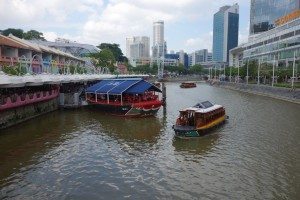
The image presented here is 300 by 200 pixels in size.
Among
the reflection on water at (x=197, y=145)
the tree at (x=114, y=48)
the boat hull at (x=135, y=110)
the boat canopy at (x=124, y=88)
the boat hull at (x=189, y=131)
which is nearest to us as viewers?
the reflection on water at (x=197, y=145)

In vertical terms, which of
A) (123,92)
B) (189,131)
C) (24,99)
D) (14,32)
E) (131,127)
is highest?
(14,32)

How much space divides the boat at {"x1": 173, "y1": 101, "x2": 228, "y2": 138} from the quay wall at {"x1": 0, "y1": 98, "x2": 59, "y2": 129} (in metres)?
16.2

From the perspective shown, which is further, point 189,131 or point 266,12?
point 266,12

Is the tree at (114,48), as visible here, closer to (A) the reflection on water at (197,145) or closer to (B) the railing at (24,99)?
(B) the railing at (24,99)

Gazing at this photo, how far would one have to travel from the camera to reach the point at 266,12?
18225 cm

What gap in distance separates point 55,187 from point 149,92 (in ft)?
97.1

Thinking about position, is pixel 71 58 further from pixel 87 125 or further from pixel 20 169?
pixel 20 169

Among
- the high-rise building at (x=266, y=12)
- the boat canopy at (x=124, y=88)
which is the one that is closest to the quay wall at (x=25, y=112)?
the boat canopy at (x=124, y=88)

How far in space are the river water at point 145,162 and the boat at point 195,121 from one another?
763mm

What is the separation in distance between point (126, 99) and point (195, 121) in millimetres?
14515

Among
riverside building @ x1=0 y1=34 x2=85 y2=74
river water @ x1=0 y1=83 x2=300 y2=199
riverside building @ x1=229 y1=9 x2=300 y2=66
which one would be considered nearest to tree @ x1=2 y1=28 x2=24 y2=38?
riverside building @ x1=0 y1=34 x2=85 y2=74

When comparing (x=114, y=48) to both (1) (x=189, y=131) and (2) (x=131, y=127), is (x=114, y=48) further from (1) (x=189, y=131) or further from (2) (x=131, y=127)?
(1) (x=189, y=131)

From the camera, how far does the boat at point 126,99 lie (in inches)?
1607

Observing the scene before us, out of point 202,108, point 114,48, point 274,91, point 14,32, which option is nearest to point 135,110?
point 202,108
